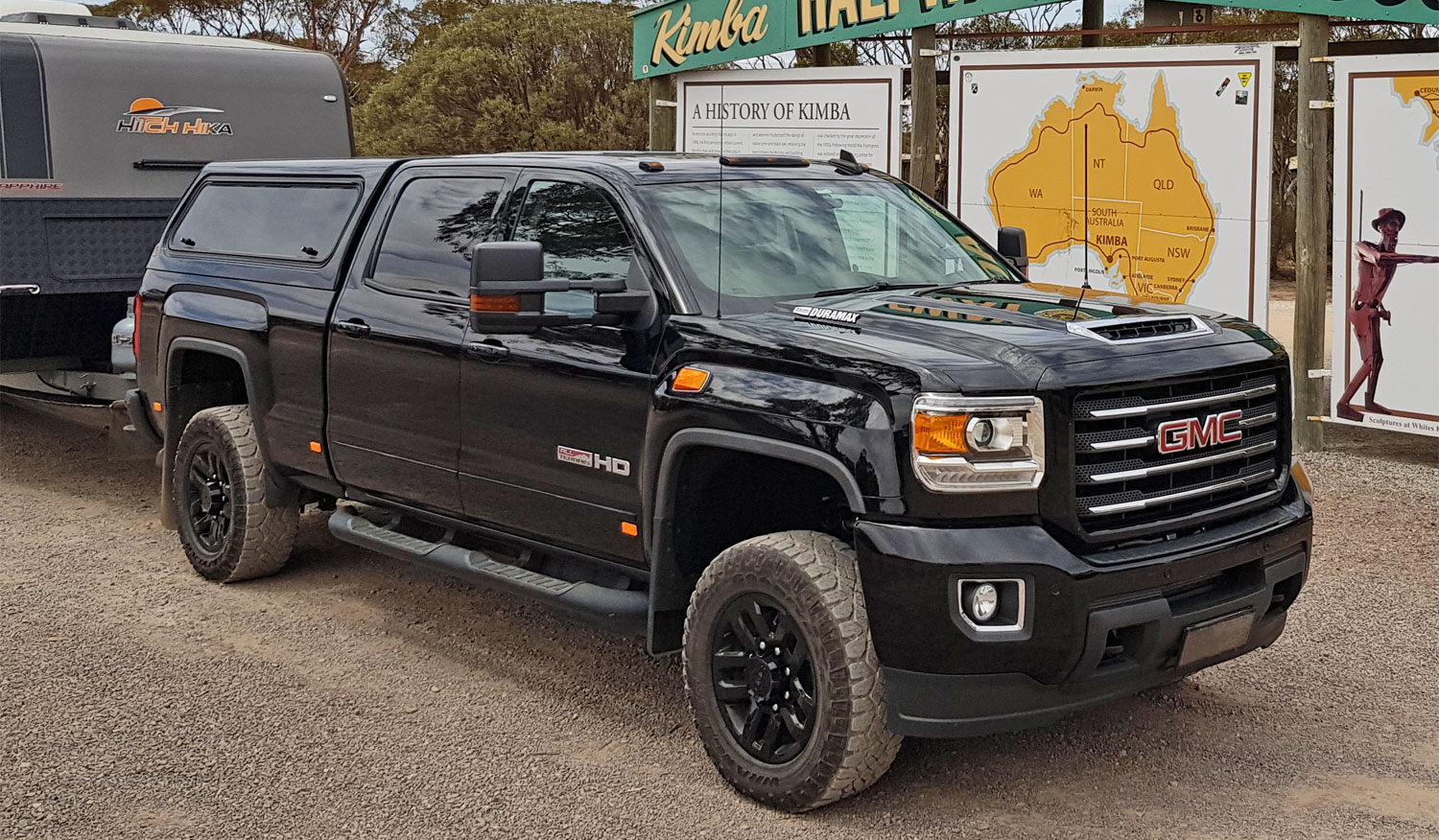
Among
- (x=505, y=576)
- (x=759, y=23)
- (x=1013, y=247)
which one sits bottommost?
(x=505, y=576)

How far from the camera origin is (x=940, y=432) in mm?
4109

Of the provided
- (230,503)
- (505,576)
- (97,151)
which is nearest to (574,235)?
(505,576)

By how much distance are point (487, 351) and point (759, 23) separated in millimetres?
7198

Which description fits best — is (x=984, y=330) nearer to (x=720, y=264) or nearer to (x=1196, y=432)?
(x=1196, y=432)

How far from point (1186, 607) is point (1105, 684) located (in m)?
0.34

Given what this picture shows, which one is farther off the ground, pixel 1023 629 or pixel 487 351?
pixel 487 351

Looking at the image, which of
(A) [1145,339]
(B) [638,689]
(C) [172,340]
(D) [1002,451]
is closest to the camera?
(D) [1002,451]

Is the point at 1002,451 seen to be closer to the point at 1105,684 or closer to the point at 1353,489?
the point at 1105,684

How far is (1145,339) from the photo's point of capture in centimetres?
452

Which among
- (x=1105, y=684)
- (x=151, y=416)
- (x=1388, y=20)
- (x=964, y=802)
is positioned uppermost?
(x=1388, y=20)

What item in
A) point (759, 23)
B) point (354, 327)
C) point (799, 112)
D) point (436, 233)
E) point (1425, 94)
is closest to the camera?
point (436, 233)

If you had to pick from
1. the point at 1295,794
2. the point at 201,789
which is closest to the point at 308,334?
the point at 201,789

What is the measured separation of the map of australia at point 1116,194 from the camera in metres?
9.81

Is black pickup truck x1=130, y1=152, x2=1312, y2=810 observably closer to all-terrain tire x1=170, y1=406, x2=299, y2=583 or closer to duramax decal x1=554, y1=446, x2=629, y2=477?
duramax decal x1=554, y1=446, x2=629, y2=477
